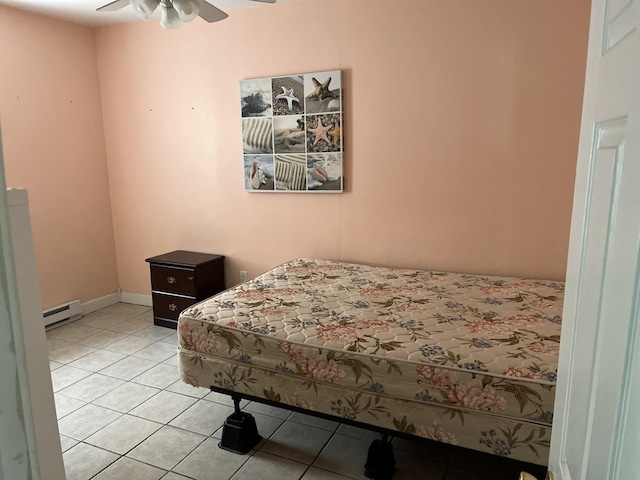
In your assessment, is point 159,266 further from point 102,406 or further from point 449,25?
point 449,25

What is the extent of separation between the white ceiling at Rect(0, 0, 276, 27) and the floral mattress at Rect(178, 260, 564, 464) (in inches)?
89.4

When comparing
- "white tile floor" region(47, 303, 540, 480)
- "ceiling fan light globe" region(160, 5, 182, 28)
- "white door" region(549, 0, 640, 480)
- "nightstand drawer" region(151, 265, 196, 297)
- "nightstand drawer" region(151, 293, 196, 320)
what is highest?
"ceiling fan light globe" region(160, 5, 182, 28)

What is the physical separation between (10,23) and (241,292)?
2919 mm

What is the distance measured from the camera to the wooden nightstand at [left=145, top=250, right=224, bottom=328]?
3.72 m

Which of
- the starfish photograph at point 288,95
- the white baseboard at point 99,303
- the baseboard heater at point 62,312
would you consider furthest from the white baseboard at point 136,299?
the starfish photograph at point 288,95

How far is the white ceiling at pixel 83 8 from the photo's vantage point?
3.39 m

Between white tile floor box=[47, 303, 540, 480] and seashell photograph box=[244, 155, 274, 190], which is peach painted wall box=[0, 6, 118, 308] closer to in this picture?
white tile floor box=[47, 303, 540, 480]

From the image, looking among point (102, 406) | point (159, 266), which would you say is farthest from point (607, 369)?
point (159, 266)

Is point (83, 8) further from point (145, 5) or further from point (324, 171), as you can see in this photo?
point (324, 171)

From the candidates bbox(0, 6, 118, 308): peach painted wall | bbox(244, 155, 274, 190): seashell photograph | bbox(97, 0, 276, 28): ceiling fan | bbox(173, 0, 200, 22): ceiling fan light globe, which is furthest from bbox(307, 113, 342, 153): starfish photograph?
bbox(0, 6, 118, 308): peach painted wall

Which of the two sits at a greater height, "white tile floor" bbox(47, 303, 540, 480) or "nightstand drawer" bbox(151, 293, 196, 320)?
"nightstand drawer" bbox(151, 293, 196, 320)

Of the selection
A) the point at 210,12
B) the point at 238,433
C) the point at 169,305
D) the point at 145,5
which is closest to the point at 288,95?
the point at 210,12

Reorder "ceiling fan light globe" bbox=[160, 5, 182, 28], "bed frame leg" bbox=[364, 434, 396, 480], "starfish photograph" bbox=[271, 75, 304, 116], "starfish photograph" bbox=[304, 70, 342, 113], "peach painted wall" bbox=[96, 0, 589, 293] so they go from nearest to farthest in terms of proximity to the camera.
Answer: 1. "bed frame leg" bbox=[364, 434, 396, 480]
2. "ceiling fan light globe" bbox=[160, 5, 182, 28]
3. "peach painted wall" bbox=[96, 0, 589, 293]
4. "starfish photograph" bbox=[304, 70, 342, 113]
5. "starfish photograph" bbox=[271, 75, 304, 116]

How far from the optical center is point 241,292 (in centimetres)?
270
